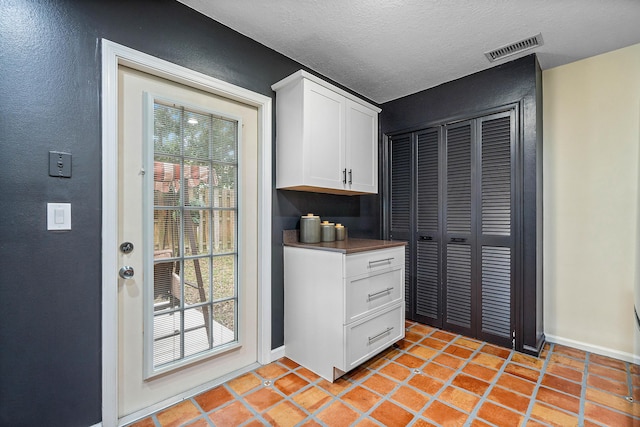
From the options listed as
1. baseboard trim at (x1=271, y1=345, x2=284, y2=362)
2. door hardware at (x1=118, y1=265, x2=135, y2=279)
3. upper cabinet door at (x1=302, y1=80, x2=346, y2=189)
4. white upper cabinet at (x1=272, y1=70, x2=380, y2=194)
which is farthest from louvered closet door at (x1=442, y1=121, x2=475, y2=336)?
door hardware at (x1=118, y1=265, x2=135, y2=279)

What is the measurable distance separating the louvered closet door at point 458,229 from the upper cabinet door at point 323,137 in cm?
112

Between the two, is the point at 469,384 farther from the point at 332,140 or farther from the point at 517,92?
the point at 517,92

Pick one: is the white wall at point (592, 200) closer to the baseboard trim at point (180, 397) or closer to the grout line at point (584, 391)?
the grout line at point (584, 391)

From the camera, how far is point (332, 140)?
2.31 metres

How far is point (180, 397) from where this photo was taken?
1.76 m

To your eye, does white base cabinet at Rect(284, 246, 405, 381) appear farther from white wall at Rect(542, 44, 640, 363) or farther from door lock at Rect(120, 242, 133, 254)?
white wall at Rect(542, 44, 640, 363)

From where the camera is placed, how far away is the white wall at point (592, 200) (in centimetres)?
221

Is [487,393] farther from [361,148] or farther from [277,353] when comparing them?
[361,148]

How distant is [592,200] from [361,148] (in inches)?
76.1

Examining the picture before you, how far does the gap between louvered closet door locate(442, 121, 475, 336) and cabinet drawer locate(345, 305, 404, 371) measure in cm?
66

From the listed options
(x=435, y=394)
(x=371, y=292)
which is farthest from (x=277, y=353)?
(x=435, y=394)

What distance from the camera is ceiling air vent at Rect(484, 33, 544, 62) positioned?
2119 mm

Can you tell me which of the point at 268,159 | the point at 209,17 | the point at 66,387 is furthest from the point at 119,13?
the point at 66,387

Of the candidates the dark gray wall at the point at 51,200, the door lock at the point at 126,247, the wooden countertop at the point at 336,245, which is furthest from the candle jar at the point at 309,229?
the dark gray wall at the point at 51,200
